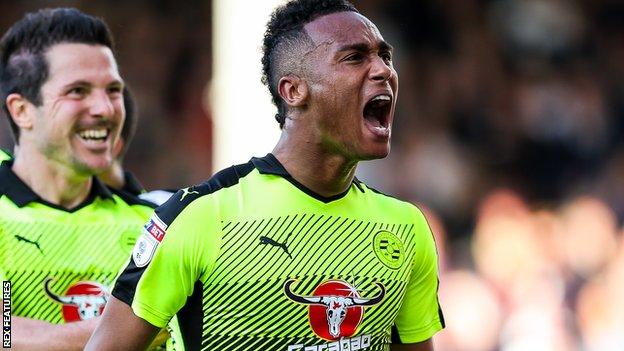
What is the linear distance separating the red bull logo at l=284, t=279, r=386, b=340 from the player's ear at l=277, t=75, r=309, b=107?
63cm

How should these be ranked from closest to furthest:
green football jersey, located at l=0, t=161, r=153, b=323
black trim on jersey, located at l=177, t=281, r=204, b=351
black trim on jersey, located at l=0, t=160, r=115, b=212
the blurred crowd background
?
black trim on jersey, located at l=177, t=281, r=204, b=351
green football jersey, located at l=0, t=161, r=153, b=323
black trim on jersey, located at l=0, t=160, r=115, b=212
the blurred crowd background

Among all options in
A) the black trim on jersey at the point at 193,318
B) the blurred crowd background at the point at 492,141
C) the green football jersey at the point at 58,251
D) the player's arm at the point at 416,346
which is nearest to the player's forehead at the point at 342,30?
the black trim on jersey at the point at 193,318

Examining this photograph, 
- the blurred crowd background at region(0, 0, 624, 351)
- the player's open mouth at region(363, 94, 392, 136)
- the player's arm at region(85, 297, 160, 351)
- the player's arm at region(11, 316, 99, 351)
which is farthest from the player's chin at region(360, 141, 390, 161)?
the blurred crowd background at region(0, 0, 624, 351)

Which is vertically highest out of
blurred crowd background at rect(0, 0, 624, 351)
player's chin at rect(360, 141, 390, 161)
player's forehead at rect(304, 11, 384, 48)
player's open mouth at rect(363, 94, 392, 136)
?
player's forehead at rect(304, 11, 384, 48)

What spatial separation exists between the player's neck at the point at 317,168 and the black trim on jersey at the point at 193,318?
0.54 m

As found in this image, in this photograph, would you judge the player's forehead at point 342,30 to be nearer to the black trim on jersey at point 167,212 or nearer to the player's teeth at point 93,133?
the black trim on jersey at point 167,212

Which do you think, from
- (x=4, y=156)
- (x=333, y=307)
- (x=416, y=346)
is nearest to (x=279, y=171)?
(x=333, y=307)

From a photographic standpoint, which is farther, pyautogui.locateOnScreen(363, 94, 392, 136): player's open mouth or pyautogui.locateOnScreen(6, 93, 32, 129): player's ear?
pyautogui.locateOnScreen(6, 93, 32, 129): player's ear

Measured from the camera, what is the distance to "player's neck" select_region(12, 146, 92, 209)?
5.45 metres

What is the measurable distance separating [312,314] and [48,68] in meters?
1.94

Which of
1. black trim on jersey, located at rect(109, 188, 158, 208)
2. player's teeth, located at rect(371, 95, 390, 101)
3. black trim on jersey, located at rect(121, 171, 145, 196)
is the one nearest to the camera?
player's teeth, located at rect(371, 95, 390, 101)

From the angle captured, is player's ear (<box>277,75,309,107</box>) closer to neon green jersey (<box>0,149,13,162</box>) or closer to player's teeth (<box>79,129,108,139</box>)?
player's teeth (<box>79,129,108,139</box>)

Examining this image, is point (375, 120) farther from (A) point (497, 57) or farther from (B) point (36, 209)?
(A) point (497, 57)

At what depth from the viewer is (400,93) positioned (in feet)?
41.8
